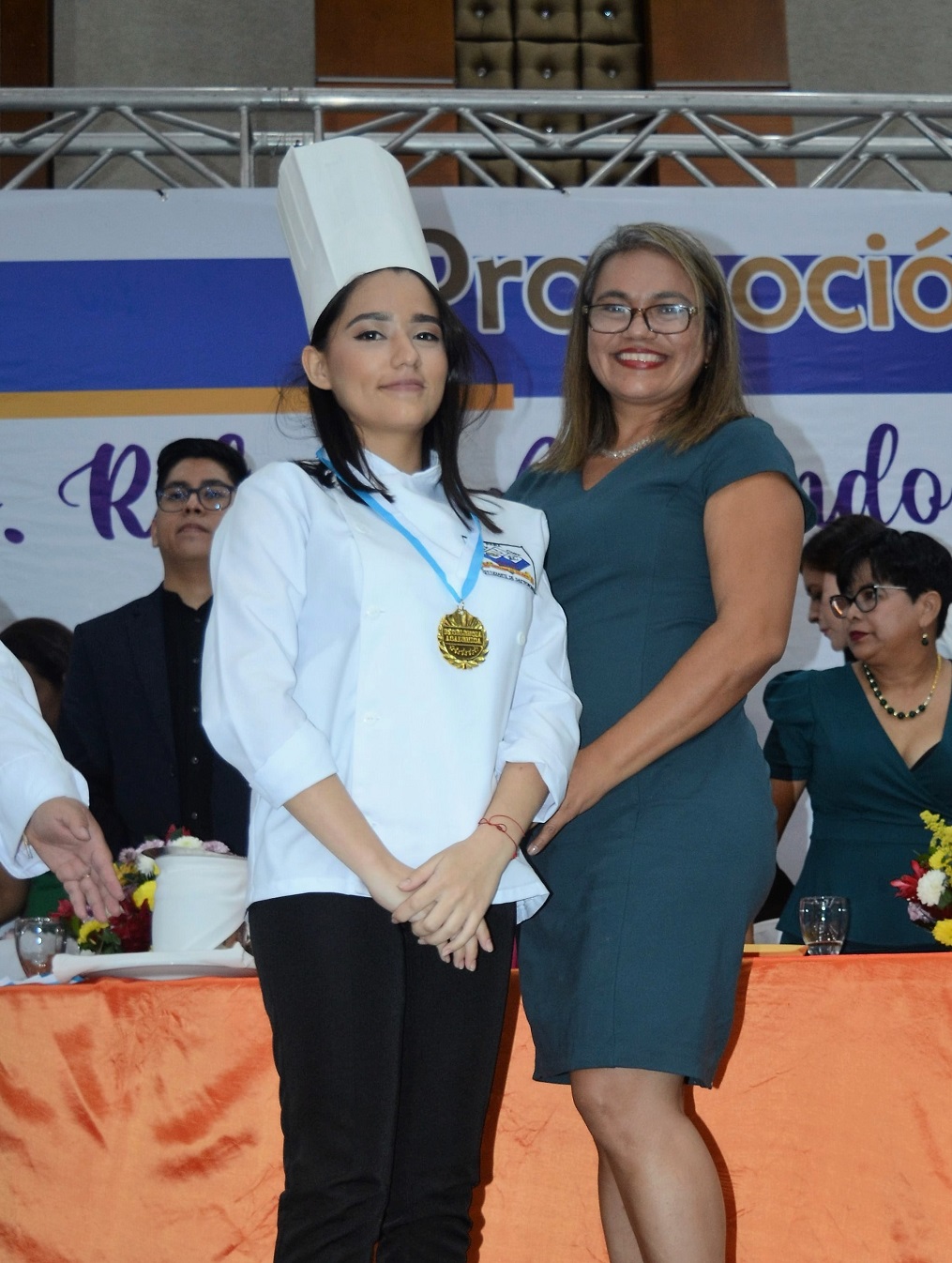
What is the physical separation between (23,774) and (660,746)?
662 millimetres

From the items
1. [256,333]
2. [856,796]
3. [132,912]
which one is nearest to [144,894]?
[132,912]

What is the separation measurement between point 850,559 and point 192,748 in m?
1.54

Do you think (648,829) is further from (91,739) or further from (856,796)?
(91,739)

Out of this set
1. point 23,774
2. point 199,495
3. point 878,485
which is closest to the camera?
point 23,774

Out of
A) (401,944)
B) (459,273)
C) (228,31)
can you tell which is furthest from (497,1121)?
(228,31)

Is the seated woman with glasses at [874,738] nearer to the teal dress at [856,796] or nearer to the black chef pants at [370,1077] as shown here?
the teal dress at [856,796]

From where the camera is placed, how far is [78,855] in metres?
1.40

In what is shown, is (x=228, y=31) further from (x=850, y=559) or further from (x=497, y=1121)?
(x=497, y=1121)

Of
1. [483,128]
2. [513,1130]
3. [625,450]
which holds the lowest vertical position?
[513,1130]

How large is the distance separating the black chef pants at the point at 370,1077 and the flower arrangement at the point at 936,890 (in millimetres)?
854

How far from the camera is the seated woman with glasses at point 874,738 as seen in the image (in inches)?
111

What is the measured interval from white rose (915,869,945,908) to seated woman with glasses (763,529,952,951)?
74 cm

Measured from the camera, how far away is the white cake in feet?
6.00

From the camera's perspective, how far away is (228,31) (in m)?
6.35
